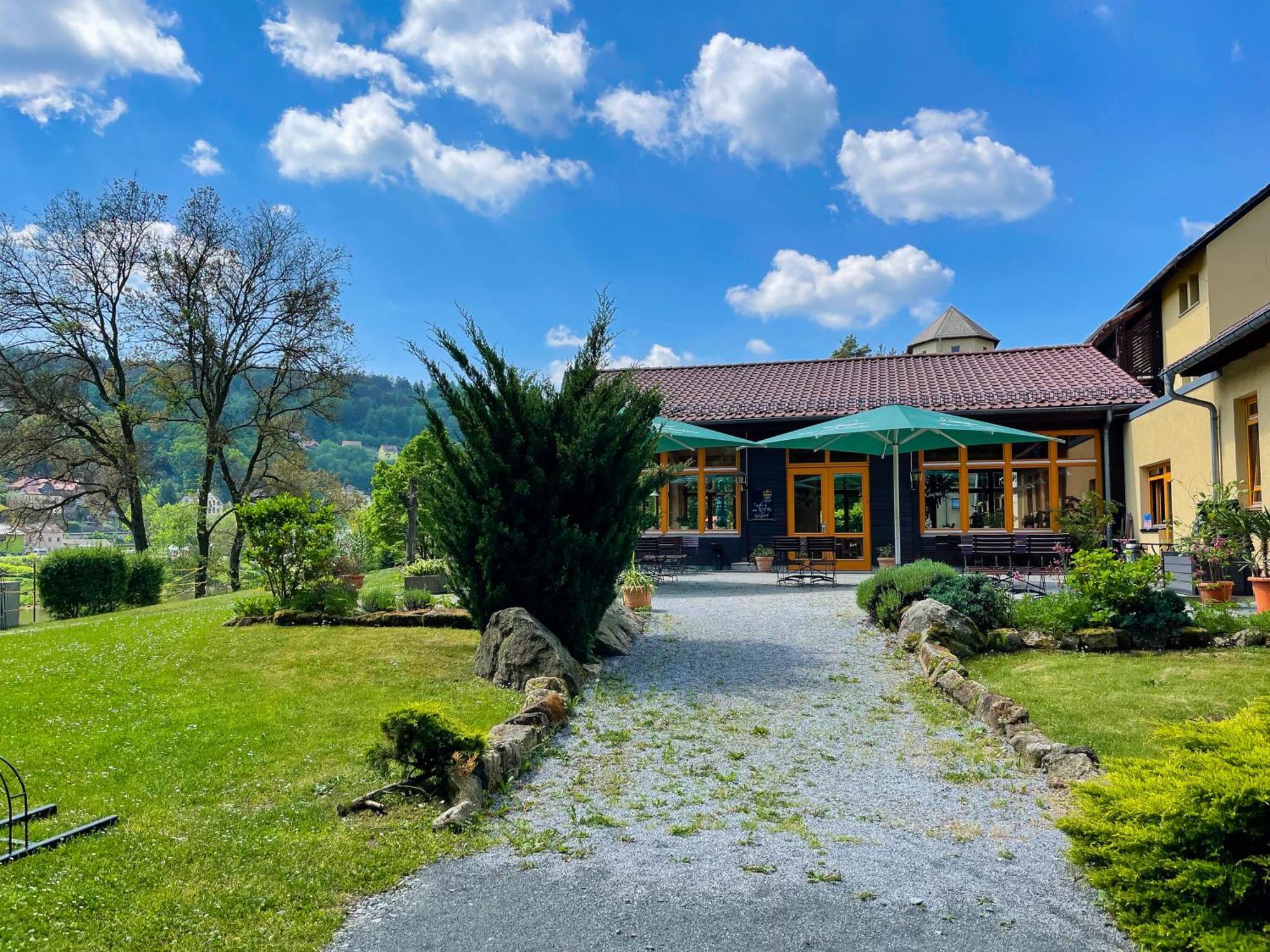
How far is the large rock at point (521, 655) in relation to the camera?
261 inches

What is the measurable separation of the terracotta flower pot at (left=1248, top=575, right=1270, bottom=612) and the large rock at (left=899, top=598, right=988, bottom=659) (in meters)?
3.51

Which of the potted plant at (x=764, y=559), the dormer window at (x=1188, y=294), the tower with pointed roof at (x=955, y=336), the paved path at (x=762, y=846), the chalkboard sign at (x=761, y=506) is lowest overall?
the paved path at (x=762, y=846)

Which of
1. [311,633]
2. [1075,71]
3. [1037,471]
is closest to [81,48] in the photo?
[311,633]

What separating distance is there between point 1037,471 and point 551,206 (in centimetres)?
1096

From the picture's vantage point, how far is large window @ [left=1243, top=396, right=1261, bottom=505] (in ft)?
35.3

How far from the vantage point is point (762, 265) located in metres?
18.1

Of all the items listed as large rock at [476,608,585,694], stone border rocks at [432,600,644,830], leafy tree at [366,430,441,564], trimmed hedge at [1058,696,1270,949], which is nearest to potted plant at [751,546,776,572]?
stone border rocks at [432,600,644,830]

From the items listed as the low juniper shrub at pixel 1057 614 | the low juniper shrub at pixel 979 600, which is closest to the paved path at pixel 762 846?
the low juniper shrub at pixel 979 600

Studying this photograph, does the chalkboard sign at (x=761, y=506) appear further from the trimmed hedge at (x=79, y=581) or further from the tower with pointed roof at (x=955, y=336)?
the tower with pointed roof at (x=955, y=336)

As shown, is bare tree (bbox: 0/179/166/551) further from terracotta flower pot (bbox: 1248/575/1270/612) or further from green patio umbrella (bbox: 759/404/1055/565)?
terracotta flower pot (bbox: 1248/575/1270/612)

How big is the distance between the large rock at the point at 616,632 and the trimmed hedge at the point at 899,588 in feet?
9.24

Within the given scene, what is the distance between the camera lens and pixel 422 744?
13.5 ft

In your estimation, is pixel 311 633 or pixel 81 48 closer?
pixel 311 633

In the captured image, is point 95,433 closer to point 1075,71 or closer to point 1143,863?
point 1075,71
